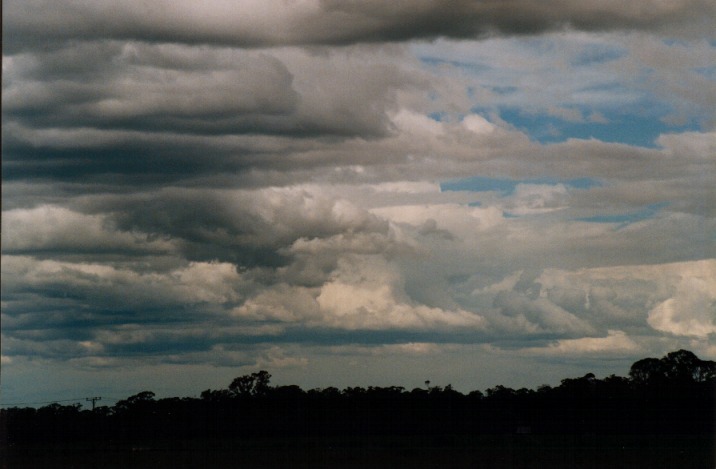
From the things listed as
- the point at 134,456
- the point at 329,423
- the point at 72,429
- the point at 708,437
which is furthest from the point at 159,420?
the point at 708,437

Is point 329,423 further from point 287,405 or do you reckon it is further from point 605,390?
point 605,390

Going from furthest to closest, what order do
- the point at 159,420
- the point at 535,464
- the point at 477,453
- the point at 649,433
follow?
the point at 159,420, the point at 649,433, the point at 477,453, the point at 535,464

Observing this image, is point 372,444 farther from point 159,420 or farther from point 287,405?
point 159,420

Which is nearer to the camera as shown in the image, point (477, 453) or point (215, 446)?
point (477, 453)

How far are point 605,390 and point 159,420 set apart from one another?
3245 inches

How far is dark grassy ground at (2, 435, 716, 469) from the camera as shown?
101375mm

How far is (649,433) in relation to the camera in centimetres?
15200

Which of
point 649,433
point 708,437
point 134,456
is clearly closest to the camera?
point 134,456

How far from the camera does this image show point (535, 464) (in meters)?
98.7

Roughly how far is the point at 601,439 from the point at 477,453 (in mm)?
36044

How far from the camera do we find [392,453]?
4798 inches

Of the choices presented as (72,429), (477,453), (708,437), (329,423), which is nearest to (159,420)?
(72,429)

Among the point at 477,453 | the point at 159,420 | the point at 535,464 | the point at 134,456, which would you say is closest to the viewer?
the point at 535,464

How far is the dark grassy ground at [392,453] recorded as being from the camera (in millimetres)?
101375
